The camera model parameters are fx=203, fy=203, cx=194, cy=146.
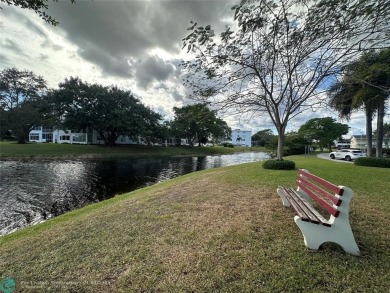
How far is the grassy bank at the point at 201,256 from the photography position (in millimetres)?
2414

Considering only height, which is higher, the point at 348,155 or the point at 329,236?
the point at 348,155

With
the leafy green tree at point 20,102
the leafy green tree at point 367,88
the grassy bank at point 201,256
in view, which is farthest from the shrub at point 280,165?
the leafy green tree at point 20,102

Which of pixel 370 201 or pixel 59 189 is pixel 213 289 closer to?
pixel 370 201

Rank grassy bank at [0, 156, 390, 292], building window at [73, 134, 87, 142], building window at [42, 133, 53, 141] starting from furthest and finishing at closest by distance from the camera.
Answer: building window at [42, 133, 53, 141]
building window at [73, 134, 87, 142]
grassy bank at [0, 156, 390, 292]

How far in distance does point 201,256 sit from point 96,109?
3613 cm

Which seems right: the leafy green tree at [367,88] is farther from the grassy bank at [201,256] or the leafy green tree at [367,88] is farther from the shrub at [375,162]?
the grassy bank at [201,256]

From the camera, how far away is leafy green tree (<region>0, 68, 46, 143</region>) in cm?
3209

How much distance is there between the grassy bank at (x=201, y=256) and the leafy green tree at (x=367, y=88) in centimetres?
553

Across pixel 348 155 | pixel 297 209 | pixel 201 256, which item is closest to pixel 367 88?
pixel 348 155

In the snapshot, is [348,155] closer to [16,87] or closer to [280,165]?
[280,165]

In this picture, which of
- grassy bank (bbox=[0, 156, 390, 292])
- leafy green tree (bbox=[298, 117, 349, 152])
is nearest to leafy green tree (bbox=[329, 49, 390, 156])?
grassy bank (bbox=[0, 156, 390, 292])

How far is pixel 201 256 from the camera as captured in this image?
292 centimetres

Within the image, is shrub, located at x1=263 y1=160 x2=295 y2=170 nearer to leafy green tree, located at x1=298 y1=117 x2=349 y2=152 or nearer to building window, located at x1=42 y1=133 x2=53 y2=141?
leafy green tree, located at x1=298 y1=117 x2=349 y2=152

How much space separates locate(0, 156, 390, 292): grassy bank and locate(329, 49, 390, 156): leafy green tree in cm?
553
